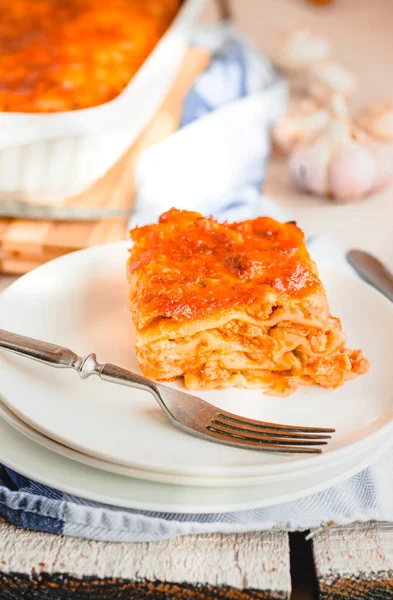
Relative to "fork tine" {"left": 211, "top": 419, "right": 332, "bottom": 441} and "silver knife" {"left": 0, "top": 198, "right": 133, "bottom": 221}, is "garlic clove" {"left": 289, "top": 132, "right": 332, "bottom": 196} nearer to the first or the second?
"silver knife" {"left": 0, "top": 198, "right": 133, "bottom": 221}

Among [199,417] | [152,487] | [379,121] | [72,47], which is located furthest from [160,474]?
[379,121]

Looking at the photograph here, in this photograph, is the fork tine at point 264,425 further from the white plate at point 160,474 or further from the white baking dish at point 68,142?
the white baking dish at point 68,142

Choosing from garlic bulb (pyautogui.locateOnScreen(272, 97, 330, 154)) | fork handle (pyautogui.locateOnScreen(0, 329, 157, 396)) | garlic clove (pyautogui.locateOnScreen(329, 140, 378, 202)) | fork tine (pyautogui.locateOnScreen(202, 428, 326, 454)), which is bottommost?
fork tine (pyautogui.locateOnScreen(202, 428, 326, 454))

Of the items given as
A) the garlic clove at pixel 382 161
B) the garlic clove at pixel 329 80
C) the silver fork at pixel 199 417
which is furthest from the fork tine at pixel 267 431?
the garlic clove at pixel 329 80

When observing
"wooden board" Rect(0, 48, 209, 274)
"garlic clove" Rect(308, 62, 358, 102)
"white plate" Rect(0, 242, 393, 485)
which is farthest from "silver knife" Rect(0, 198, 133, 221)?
"garlic clove" Rect(308, 62, 358, 102)

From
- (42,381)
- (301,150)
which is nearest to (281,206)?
(301,150)

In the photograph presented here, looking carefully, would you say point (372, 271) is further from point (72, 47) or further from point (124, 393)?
point (72, 47)
